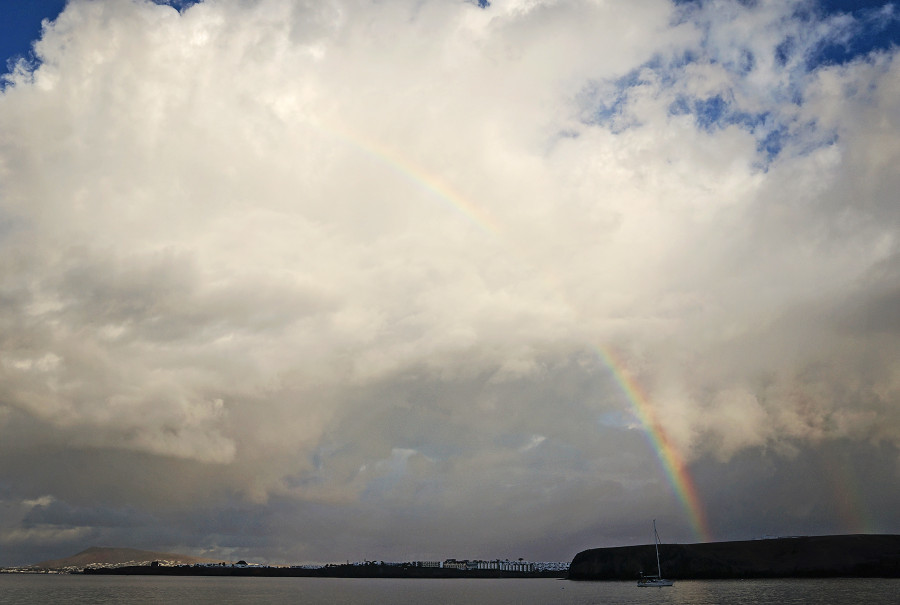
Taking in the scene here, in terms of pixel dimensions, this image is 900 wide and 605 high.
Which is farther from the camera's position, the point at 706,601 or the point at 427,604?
the point at 427,604

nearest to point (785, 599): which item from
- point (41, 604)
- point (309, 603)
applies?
point (309, 603)

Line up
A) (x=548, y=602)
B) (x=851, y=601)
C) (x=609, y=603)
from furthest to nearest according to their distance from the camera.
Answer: (x=548, y=602) < (x=609, y=603) < (x=851, y=601)

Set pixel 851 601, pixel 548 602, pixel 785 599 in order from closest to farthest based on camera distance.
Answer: pixel 851 601 → pixel 785 599 → pixel 548 602

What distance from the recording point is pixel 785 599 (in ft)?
527

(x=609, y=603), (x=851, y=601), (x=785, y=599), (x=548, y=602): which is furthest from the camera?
(x=548, y=602)

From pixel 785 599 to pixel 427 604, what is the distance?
9430cm

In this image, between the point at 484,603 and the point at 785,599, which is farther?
the point at 484,603

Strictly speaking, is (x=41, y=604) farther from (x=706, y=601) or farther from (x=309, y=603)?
(x=706, y=601)

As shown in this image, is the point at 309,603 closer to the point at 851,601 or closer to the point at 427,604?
the point at 427,604

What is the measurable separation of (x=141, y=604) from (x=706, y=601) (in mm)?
153415

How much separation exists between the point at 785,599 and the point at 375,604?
108 metres

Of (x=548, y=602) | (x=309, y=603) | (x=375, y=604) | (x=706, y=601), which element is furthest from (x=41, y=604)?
(x=706, y=601)

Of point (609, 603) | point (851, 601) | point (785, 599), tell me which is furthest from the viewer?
point (609, 603)

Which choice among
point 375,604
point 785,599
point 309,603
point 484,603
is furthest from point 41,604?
point 785,599
